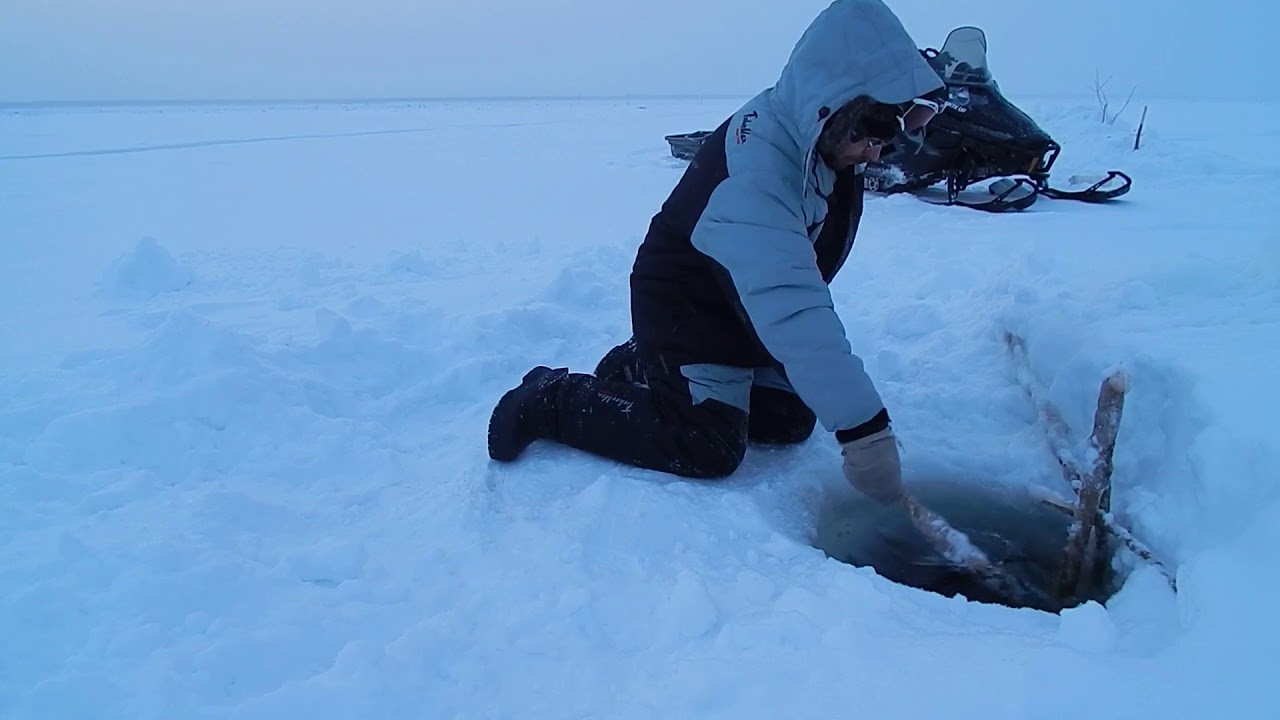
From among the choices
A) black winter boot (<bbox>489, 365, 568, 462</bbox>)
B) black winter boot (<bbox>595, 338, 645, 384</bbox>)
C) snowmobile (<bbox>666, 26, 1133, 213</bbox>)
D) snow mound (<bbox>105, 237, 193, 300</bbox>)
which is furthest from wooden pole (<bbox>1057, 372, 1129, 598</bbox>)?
Result: snowmobile (<bbox>666, 26, 1133, 213</bbox>)

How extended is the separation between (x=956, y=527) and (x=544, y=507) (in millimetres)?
1204

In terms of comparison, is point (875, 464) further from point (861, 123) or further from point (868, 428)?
point (861, 123)

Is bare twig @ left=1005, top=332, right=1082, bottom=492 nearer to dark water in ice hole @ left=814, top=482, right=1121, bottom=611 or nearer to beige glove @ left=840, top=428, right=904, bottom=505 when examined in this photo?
dark water in ice hole @ left=814, top=482, right=1121, bottom=611

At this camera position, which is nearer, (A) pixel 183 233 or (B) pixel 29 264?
(B) pixel 29 264

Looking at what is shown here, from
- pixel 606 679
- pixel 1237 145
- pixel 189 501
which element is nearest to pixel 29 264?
pixel 189 501

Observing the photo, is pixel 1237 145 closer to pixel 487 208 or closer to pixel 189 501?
pixel 487 208

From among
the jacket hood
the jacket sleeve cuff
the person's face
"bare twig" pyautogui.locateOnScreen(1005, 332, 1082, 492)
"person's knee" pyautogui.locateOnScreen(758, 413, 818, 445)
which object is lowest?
"person's knee" pyautogui.locateOnScreen(758, 413, 818, 445)

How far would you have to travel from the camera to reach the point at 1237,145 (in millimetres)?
8773

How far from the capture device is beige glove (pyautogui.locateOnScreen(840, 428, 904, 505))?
5.74 feet

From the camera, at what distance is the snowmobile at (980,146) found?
231 inches

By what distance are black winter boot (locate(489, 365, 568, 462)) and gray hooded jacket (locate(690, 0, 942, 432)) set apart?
673 millimetres

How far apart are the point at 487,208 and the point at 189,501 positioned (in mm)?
4965

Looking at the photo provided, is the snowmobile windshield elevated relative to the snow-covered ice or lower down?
elevated

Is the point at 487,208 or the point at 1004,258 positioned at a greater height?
the point at 1004,258
